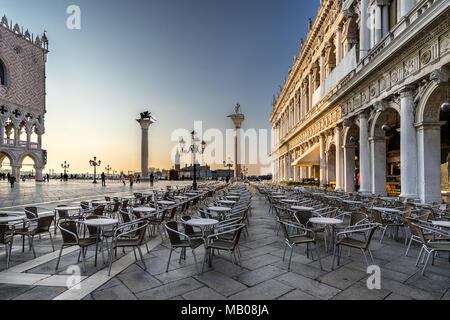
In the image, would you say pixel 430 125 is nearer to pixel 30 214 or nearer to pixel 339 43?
pixel 339 43

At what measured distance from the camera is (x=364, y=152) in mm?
13023

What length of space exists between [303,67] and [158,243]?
27.2 m

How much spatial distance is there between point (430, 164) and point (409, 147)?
2.77 feet

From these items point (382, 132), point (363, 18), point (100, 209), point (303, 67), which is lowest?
point (100, 209)

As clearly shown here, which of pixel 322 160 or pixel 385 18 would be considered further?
pixel 322 160

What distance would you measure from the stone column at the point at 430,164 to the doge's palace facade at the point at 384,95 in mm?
26

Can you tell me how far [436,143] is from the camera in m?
8.73

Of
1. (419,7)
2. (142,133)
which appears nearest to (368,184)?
(419,7)

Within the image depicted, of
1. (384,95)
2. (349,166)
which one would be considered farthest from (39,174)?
(384,95)

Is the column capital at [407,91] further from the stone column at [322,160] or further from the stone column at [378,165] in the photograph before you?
the stone column at [322,160]

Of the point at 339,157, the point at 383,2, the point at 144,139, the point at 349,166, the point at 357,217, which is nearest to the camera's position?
the point at 357,217

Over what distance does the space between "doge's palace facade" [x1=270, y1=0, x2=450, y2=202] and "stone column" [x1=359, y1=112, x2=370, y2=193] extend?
4 centimetres
